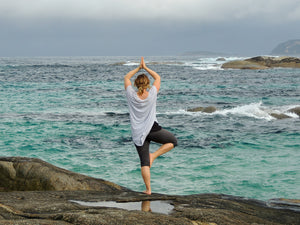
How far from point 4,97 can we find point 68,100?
6153mm

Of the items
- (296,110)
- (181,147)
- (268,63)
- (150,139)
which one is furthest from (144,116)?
(268,63)

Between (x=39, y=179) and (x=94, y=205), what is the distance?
73.3 inches

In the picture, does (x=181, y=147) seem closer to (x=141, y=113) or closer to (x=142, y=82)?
(x=141, y=113)

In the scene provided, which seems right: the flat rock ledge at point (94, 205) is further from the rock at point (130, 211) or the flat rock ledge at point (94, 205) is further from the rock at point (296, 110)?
the rock at point (296, 110)

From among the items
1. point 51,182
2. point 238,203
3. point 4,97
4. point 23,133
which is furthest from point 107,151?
point 4,97

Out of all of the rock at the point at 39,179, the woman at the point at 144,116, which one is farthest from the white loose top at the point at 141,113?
the rock at the point at 39,179

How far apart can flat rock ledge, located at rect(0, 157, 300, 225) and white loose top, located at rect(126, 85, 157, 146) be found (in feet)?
3.10

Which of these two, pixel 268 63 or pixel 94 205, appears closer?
pixel 94 205

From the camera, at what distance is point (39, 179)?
6270 mm

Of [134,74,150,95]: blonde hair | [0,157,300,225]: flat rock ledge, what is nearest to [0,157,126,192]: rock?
[0,157,300,225]: flat rock ledge

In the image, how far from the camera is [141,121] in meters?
5.69

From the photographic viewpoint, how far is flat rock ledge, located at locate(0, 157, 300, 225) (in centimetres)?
396

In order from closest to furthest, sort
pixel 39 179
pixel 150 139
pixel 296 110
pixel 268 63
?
pixel 150 139, pixel 39 179, pixel 296 110, pixel 268 63

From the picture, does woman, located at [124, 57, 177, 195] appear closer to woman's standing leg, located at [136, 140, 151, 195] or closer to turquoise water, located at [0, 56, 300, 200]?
woman's standing leg, located at [136, 140, 151, 195]
